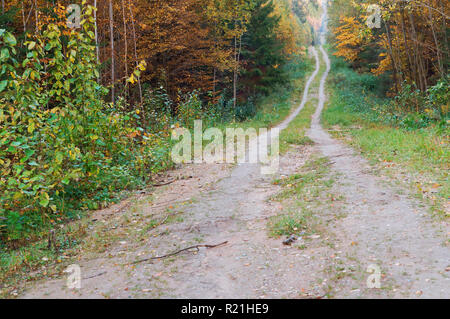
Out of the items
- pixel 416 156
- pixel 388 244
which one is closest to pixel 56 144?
pixel 388 244

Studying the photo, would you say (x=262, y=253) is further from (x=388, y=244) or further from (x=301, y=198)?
(x=301, y=198)

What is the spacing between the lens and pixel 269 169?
977cm

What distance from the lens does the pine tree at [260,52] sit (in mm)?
28016

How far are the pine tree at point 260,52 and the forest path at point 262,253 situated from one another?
21.8 metres

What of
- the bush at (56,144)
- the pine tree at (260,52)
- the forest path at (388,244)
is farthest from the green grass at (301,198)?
the pine tree at (260,52)

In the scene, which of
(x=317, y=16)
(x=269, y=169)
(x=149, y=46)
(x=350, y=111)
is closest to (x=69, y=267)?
(x=269, y=169)

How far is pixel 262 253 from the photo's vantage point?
16.4 feet

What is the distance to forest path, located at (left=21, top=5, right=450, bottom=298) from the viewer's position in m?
4.05

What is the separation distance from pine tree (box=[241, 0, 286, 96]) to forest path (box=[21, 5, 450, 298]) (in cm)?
2178

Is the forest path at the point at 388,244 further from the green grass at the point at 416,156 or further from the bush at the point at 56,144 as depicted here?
the bush at the point at 56,144

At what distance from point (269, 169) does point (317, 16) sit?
15686 cm

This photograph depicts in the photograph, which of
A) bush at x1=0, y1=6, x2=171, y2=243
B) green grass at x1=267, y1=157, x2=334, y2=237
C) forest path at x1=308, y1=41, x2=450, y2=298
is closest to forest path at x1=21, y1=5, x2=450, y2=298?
forest path at x1=308, y1=41, x2=450, y2=298

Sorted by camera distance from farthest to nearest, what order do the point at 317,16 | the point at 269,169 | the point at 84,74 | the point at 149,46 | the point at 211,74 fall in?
the point at 317,16, the point at 211,74, the point at 149,46, the point at 269,169, the point at 84,74
